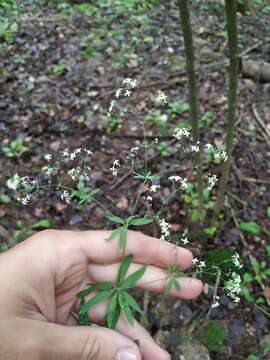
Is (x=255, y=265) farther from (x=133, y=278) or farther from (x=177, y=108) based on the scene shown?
(x=177, y=108)

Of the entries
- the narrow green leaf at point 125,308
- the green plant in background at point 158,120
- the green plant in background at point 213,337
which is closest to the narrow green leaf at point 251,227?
the green plant in background at point 213,337

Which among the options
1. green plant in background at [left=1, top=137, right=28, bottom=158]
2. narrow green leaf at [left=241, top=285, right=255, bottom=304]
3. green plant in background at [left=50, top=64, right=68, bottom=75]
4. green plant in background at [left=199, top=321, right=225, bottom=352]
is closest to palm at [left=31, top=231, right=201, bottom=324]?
green plant in background at [left=199, top=321, right=225, bottom=352]

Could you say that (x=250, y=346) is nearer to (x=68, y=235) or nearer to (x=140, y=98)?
(x=68, y=235)

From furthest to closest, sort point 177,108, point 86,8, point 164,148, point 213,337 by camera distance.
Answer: point 86,8
point 177,108
point 164,148
point 213,337

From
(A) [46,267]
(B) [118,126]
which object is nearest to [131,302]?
(A) [46,267]

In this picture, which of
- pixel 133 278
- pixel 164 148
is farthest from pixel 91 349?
pixel 164 148
